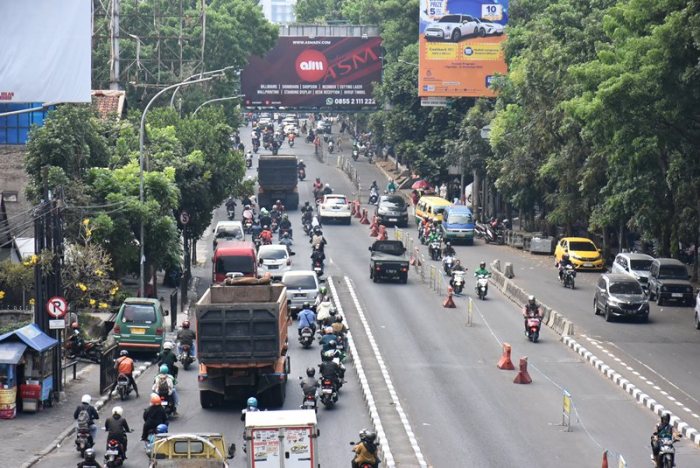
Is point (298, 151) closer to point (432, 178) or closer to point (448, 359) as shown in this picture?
point (432, 178)

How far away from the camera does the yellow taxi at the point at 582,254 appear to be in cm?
6612

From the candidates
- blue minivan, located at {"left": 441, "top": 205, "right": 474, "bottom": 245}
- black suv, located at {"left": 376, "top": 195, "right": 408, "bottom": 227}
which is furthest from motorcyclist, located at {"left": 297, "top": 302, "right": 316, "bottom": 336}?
black suv, located at {"left": 376, "top": 195, "right": 408, "bottom": 227}

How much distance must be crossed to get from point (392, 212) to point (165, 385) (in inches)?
1999

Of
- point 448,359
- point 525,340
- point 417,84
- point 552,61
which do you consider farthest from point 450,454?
point 417,84

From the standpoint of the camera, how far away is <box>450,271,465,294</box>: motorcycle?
5859cm

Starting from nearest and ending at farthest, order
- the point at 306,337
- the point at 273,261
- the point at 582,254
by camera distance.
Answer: the point at 306,337 < the point at 273,261 < the point at 582,254

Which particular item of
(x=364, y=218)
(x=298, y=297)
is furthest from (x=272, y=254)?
(x=364, y=218)

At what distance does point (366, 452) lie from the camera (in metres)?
28.3

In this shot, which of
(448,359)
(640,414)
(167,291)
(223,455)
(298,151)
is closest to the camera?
(223,455)

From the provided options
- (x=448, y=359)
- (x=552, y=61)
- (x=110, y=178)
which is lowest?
(x=448, y=359)

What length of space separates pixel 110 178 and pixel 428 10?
122ft

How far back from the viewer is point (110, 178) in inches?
2164

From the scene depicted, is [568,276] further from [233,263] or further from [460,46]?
[460,46]

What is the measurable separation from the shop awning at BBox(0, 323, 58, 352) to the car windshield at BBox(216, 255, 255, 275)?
20.0 m
